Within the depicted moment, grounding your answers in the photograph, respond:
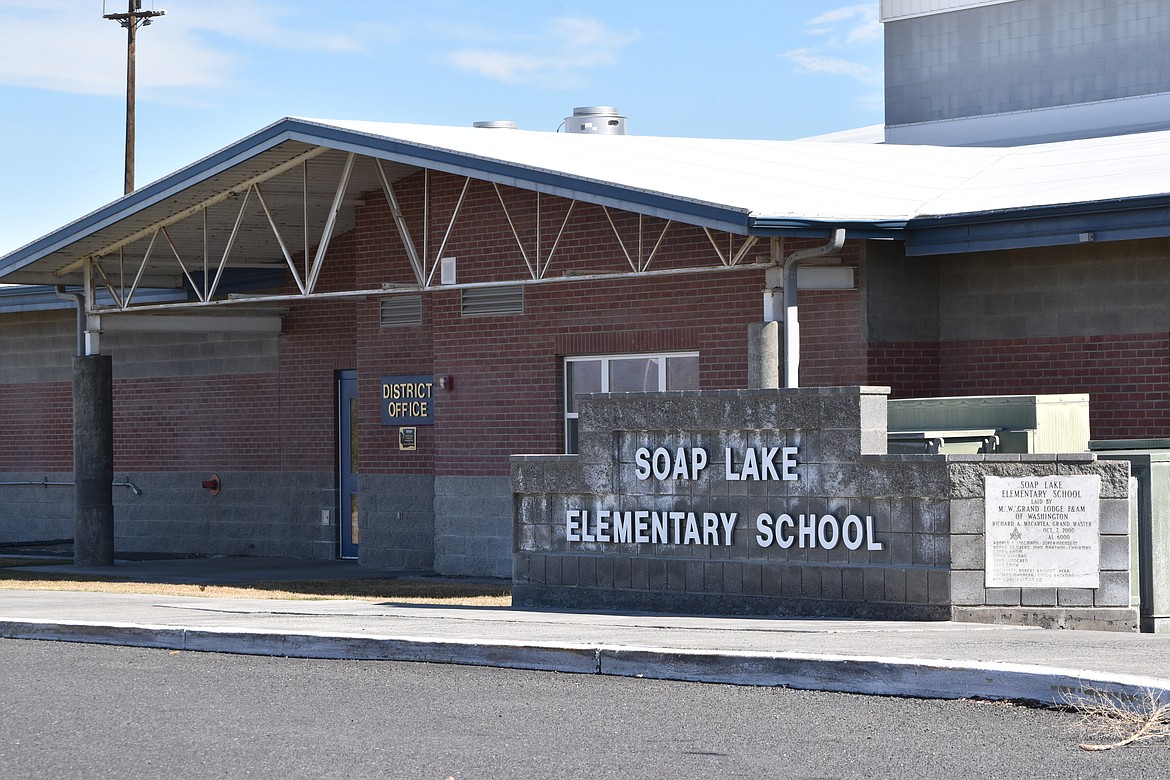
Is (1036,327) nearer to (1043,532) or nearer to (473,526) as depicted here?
(1043,532)

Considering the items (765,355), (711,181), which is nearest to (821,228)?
(765,355)

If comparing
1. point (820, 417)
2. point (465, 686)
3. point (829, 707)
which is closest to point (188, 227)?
point (820, 417)

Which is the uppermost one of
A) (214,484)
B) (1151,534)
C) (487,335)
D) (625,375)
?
(487,335)

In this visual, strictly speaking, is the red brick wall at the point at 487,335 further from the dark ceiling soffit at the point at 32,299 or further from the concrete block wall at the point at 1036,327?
the dark ceiling soffit at the point at 32,299

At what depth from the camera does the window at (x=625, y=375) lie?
17766mm

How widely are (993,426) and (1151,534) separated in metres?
1.48

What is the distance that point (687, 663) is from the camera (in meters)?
9.87

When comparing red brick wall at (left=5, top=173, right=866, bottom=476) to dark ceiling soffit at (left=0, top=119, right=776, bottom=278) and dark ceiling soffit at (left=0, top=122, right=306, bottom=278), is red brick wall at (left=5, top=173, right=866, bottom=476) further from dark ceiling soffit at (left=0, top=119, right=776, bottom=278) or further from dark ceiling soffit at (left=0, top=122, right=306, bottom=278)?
dark ceiling soffit at (left=0, top=122, right=306, bottom=278)

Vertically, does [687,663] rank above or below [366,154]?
below

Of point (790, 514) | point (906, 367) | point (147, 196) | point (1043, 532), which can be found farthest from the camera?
point (147, 196)

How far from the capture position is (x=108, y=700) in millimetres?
9625

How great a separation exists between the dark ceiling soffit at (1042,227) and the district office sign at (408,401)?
7.43m

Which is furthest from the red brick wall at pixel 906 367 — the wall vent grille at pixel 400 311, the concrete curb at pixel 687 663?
the wall vent grille at pixel 400 311

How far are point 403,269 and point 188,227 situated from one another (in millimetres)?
2875
